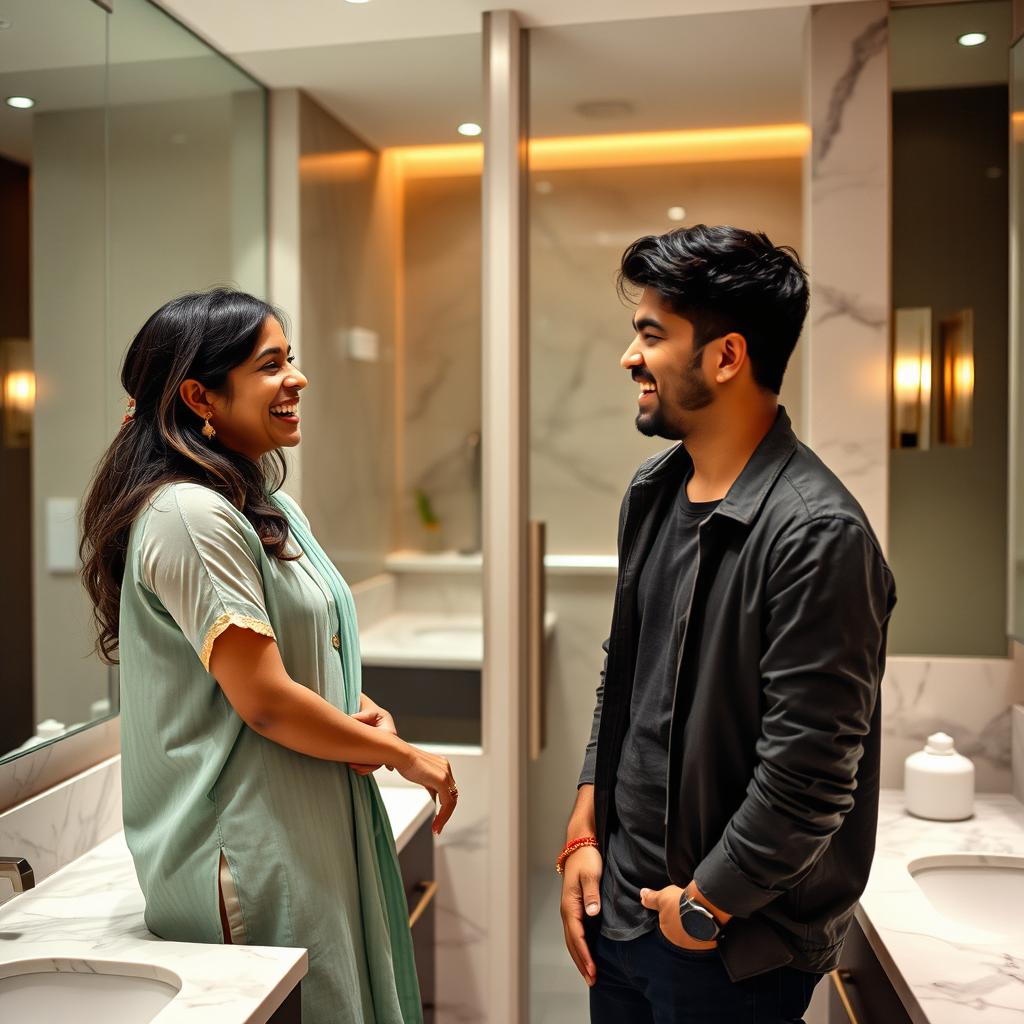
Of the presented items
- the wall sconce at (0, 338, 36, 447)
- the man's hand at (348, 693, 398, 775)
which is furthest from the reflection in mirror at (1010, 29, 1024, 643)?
the wall sconce at (0, 338, 36, 447)

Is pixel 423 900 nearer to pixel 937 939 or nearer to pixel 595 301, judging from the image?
pixel 937 939

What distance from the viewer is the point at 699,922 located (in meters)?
1.17

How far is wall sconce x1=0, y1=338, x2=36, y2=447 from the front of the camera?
169 cm

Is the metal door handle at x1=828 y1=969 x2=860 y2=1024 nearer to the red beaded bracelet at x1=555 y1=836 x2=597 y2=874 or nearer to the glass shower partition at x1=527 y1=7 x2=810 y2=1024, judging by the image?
the red beaded bracelet at x1=555 y1=836 x2=597 y2=874

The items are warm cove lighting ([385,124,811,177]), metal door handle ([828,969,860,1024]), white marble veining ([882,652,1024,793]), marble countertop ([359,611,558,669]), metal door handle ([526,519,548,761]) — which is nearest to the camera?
metal door handle ([828,969,860,1024])

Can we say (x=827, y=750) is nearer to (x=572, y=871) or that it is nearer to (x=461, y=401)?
(x=572, y=871)

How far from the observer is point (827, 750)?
1.10 meters

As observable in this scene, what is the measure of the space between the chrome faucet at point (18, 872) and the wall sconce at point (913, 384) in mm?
1795

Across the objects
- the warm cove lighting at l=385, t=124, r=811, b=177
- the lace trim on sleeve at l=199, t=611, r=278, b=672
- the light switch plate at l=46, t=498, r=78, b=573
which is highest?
the warm cove lighting at l=385, t=124, r=811, b=177

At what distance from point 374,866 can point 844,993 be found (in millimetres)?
911

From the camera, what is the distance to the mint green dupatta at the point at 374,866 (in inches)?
60.2

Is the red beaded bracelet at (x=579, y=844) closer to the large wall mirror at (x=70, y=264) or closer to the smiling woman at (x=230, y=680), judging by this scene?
the smiling woman at (x=230, y=680)

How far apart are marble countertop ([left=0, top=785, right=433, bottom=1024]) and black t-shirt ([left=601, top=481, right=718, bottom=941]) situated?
42cm

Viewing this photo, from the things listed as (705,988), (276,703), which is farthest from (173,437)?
(705,988)
